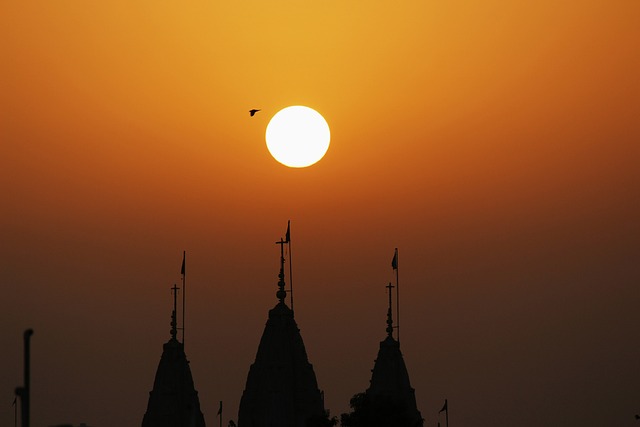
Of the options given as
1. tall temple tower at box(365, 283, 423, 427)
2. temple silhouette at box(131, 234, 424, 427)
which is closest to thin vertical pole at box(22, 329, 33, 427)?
temple silhouette at box(131, 234, 424, 427)

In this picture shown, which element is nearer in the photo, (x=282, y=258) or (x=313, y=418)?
(x=313, y=418)

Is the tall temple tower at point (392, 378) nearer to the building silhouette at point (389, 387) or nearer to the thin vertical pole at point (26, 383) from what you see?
the building silhouette at point (389, 387)

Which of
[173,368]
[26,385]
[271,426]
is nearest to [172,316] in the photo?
[173,368]

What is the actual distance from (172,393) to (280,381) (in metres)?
6.59

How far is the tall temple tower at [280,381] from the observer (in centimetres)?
9869

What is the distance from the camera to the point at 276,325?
100 metres

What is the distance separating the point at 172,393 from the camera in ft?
337

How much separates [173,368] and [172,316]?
4.08 metres

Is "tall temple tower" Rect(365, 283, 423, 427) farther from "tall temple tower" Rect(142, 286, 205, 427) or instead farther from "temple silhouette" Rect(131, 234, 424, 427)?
"tall temple tower" Rect(142, 286, 205, 427)

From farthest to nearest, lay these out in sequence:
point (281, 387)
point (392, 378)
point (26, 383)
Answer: point (392, 378)
point (281, 387)
point (26, 383)

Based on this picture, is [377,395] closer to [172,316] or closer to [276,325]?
[276,325]

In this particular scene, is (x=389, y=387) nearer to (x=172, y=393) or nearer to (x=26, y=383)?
(x=172, y=393)

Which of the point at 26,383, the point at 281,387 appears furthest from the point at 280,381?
the point at 26,383

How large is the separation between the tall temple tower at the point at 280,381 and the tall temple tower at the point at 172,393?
11.4 ft
